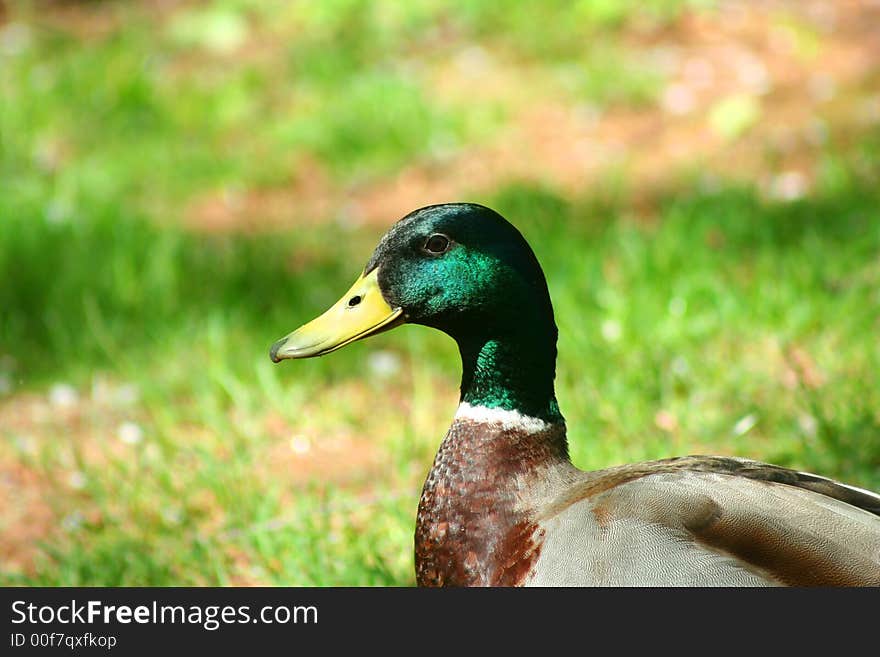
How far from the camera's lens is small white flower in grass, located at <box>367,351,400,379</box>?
A: 3.67 m

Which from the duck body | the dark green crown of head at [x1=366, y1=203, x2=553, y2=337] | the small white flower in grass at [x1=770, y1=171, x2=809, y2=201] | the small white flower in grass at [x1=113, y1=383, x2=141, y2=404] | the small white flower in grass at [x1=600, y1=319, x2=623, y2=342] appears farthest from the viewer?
the small white flower in grass at [x1=770, y1=171, x2=809, y2=201]

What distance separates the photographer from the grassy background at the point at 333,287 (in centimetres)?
292

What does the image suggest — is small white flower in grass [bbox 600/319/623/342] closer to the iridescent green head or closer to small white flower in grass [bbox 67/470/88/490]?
the iridescent green head

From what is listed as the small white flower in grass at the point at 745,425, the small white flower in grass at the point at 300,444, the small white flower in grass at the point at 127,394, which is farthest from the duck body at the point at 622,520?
the small white flower in grass at the point at 127,394

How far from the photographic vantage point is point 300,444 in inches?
130

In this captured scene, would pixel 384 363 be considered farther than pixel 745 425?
Yes

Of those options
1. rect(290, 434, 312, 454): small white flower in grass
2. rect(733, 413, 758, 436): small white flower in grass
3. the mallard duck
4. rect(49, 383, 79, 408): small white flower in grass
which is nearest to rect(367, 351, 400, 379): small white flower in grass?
rect(290, 434, 312, 454): small white flower in grass

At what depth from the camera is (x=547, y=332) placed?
228 centimetres

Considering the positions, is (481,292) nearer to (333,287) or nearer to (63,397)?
(63,397)

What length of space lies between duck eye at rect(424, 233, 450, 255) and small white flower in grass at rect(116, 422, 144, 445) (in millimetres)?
1415

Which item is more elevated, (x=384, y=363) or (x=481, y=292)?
(x=384, y=363)

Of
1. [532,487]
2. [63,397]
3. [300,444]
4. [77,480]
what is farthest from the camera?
[63,397]

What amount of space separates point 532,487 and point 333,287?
6.92 ft

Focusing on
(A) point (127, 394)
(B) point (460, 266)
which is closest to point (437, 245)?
(B) point (460, 266)
